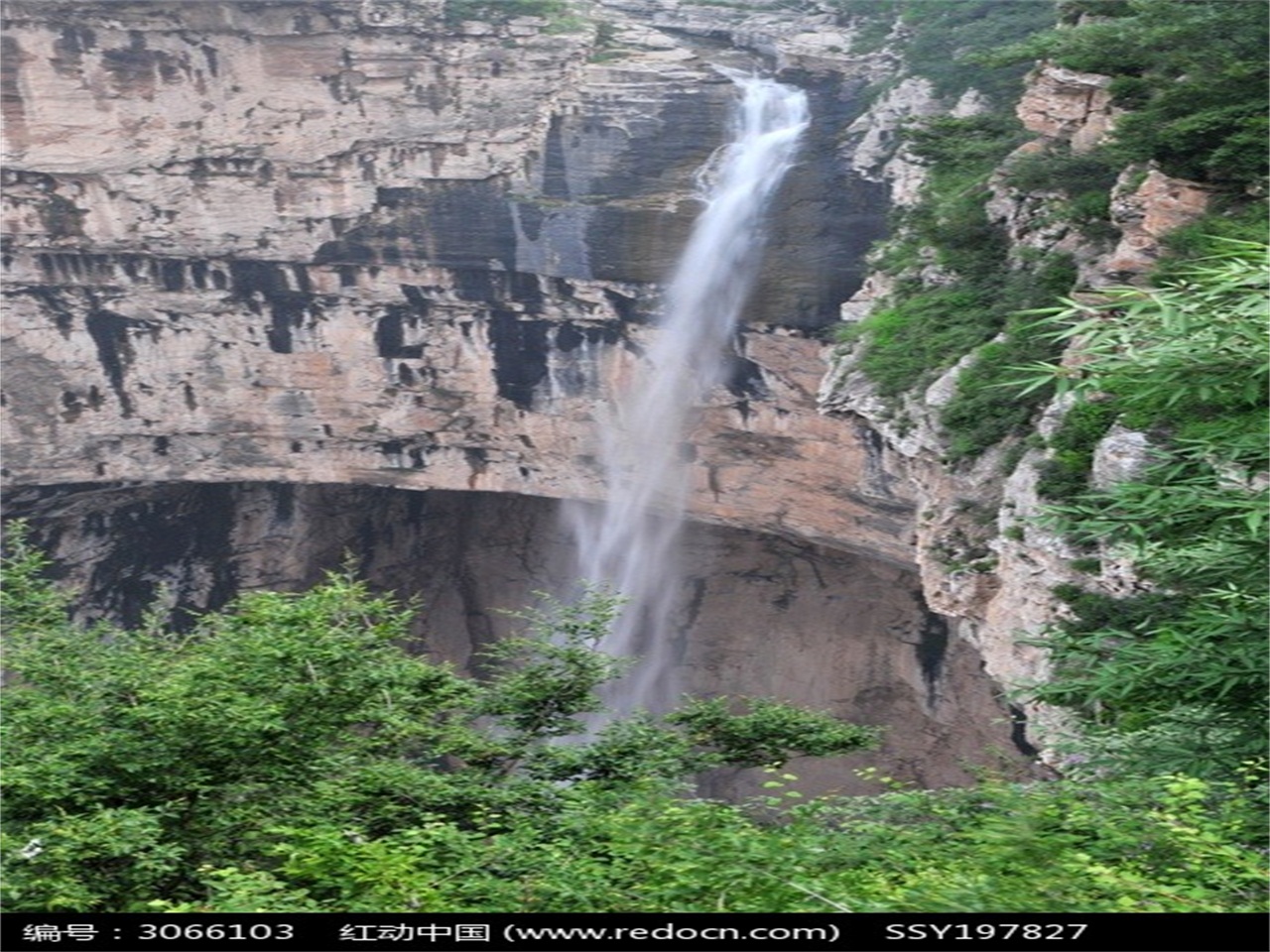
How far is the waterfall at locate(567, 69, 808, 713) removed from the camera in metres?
17.2

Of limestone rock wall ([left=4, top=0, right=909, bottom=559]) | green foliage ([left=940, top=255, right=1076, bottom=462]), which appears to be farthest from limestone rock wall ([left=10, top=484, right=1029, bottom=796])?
green foliage ([left=940, top=255, right=1076, bottom=462])

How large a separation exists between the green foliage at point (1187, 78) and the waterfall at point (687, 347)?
743cm

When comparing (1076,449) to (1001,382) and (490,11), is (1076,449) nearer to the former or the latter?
(1001,382)

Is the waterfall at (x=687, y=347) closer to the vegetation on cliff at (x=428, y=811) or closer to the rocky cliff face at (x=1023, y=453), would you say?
the rocky cliff face at (x=1023, y=453)

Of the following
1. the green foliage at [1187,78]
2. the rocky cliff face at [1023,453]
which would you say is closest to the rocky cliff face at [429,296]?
the rocky cliff face at [1023,453]

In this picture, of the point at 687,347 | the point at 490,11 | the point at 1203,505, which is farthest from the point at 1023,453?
the point at 490,11

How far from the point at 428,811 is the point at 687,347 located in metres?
12.0

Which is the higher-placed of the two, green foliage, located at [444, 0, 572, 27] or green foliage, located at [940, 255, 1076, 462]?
green foliage, located at [444, 0, 572, 27]

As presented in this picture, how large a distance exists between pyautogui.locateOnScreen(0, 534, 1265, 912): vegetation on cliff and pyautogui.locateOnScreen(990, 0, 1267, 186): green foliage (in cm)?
497

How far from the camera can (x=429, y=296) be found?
18.3m

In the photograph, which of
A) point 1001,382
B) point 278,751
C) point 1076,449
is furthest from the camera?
point 1001,382

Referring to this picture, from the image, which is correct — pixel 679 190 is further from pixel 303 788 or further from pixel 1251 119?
pixel 303 788

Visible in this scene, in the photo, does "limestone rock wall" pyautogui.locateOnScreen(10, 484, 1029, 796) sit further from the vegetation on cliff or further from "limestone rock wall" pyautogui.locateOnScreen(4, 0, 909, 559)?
the vegetation on cliff

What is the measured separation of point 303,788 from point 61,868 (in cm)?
134
